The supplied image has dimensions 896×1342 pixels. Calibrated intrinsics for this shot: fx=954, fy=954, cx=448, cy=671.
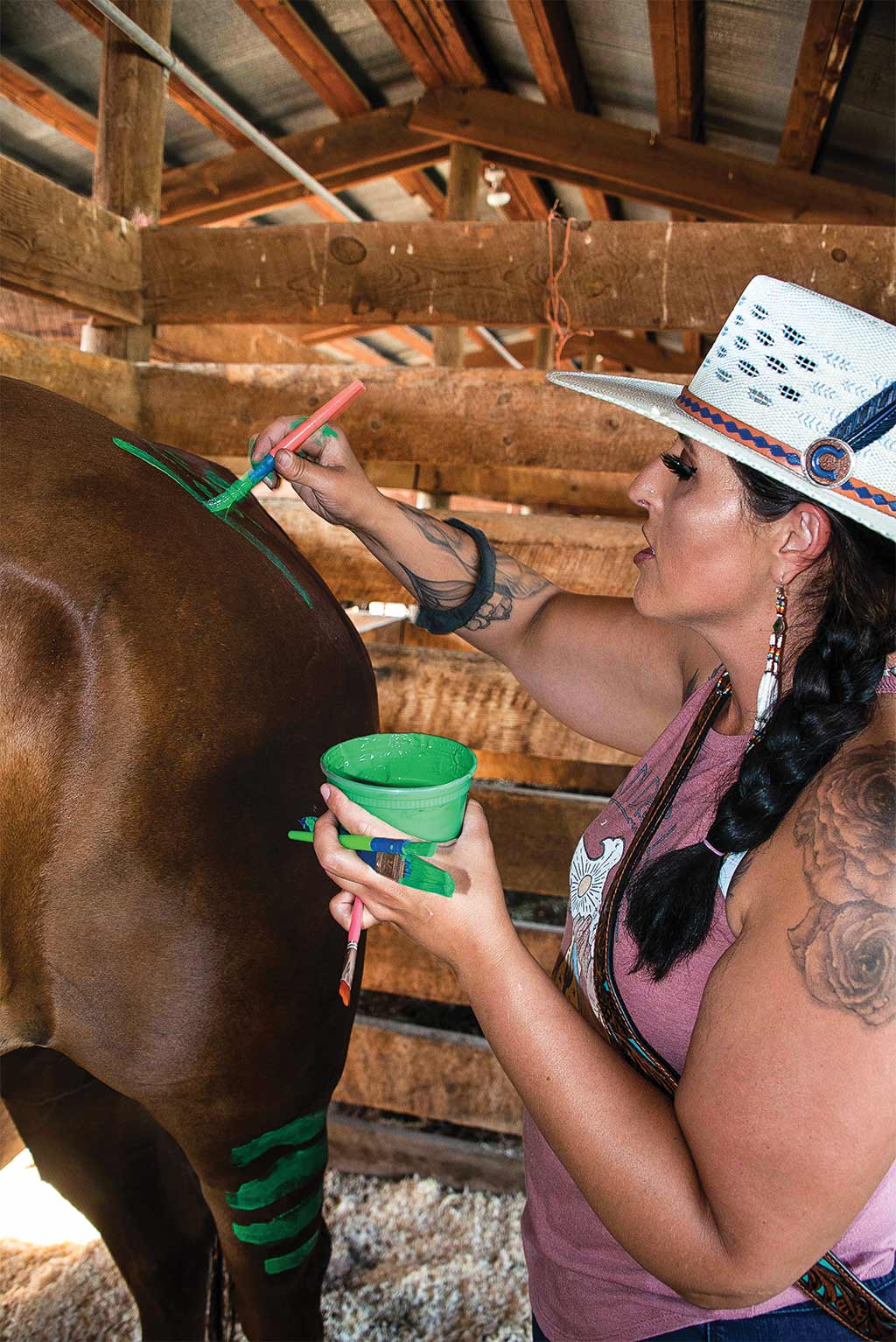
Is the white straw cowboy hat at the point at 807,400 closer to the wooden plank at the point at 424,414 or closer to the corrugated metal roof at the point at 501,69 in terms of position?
the wooden plank at the point at 424,414

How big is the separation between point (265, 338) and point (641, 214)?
135 inches

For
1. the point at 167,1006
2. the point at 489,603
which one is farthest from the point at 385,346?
the point at 167,1006

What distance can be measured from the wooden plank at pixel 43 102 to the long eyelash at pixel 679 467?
11.2 feet

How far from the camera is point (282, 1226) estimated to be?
1.29m

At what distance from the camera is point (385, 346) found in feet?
33.1

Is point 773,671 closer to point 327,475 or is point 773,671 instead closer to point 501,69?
point 327,475

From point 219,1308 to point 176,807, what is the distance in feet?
3.36

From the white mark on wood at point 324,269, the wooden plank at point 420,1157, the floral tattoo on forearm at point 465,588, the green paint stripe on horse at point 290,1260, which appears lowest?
the wooden plank at point 420,1157

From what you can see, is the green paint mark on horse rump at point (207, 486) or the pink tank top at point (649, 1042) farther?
the green paint mark on horse rump at point (207, 486)

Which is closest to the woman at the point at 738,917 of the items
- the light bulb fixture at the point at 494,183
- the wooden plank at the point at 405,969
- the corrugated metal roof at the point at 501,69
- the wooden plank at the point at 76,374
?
the wooden plank at the point at 76,374

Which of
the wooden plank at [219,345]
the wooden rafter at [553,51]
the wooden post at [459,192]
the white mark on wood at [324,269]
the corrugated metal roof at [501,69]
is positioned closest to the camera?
the white mark on wood at [324,269]

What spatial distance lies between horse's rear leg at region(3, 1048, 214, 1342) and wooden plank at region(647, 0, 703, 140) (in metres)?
3.27

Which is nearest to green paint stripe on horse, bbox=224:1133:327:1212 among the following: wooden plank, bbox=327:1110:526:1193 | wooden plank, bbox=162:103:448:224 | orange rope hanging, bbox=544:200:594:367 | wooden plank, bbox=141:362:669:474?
wooden plank, bbox=327:1110:526:1193

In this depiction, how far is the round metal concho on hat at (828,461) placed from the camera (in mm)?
959
